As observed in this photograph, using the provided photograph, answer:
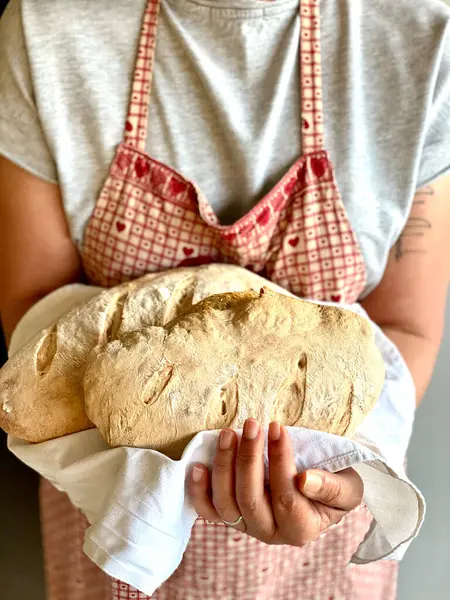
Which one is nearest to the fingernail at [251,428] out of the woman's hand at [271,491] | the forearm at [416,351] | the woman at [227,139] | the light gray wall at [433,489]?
the woman's hand at [271,491]

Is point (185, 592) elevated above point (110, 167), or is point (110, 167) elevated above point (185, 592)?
point (110, 167)

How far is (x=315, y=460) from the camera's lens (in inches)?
27.7

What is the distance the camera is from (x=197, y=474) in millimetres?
701

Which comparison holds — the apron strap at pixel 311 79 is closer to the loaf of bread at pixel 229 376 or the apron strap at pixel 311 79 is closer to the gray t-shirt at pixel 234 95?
the gray t-shirt at pixel 234 95

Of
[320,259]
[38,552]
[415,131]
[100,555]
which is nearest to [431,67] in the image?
[415,131]

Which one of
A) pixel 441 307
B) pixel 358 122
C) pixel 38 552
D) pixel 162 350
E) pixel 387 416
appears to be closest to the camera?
pixel 162 350

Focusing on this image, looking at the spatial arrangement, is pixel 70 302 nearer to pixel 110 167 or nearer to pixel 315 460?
pixel 110 167

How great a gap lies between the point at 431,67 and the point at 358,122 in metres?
0.13

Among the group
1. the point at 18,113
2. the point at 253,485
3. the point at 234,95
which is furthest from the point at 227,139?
the point at 253,485

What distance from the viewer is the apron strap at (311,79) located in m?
0.94

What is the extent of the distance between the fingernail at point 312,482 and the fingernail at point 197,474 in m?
0.12

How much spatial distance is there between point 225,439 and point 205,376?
74mm

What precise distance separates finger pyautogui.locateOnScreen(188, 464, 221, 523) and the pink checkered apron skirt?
209mm

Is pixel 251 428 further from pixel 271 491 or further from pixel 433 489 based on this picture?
pixel 433 489
